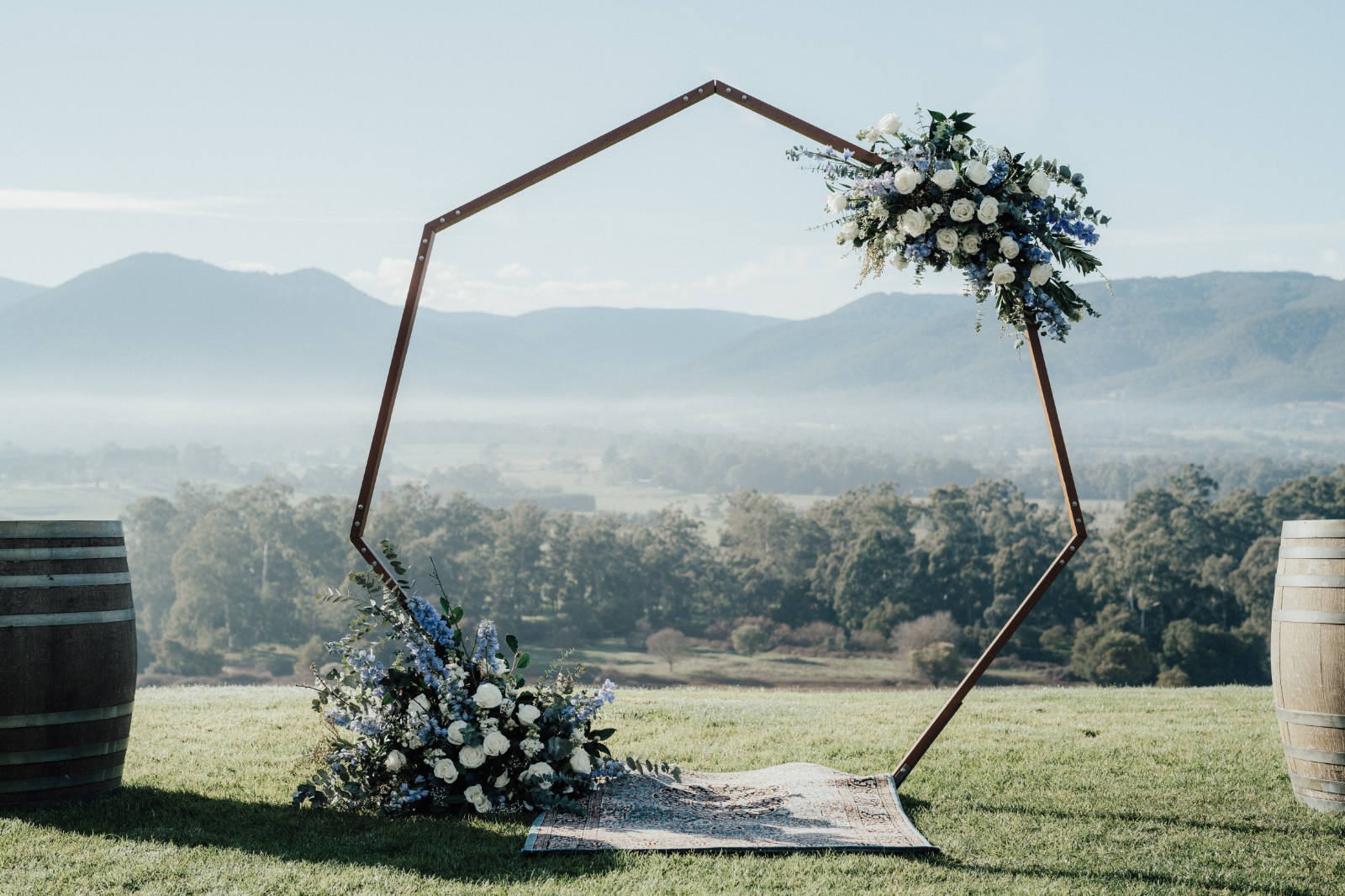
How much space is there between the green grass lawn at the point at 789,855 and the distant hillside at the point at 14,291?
166039mm

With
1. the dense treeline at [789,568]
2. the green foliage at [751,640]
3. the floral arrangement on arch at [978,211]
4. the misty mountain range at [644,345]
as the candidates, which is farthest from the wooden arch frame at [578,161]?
the misty mountain range at [644,345]

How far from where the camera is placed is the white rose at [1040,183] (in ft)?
15.3

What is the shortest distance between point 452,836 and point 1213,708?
5872 mm

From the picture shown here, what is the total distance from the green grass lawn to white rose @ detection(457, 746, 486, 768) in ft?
0.80

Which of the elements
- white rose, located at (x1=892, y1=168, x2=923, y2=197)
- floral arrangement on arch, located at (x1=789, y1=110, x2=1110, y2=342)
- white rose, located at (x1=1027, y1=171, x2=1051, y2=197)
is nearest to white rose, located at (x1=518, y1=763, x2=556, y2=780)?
floral arrangement on arch, located at (x1=789, y1=110, x2=1110, y2=342)

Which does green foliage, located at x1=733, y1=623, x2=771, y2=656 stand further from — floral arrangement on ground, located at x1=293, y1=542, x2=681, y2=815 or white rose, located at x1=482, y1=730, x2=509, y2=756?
white rose, located at x1=482, y1=730, x2=509, y2=756

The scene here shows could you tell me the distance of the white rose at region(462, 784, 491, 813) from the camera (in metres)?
4.39

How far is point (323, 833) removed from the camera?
413cm

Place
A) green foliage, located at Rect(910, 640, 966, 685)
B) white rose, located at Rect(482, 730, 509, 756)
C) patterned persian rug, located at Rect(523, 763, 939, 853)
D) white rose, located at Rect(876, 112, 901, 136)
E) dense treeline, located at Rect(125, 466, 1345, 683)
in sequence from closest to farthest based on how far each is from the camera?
patterned persian rug, located at Rect(523, 763, 939, 853) → white rose, located at Rect(482, 730, 509, 756) → white rose, located at Rect(876, 112, 901, 136) → green foliage, located at Rect(910, 640, 966, 685) → dense treeline, located at Rect(125, 466, 1345, 683)

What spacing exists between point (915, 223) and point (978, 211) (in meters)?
0.30

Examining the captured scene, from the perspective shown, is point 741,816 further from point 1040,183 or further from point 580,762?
point 1040,183

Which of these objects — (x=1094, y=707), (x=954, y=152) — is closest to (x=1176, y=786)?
(x=1094, y=707)

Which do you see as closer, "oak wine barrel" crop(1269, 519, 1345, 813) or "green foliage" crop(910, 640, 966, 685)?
"oak wine barrel" crop(1269, 519, 1345, 813)

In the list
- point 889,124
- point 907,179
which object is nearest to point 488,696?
point 907,179
